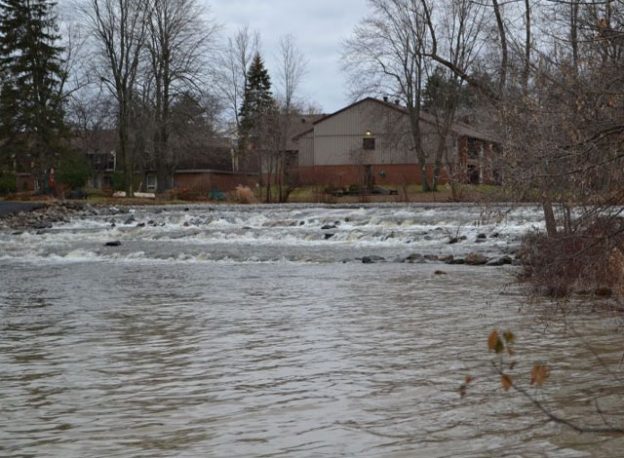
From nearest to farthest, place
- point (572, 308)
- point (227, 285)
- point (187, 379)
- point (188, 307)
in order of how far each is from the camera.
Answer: point (187, 379) < point (572, 308) < point (188, 307) < point (227, 285)

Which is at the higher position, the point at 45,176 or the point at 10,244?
the point at 45,176

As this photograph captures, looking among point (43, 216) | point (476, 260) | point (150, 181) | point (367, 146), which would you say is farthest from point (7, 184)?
point (476, 260)

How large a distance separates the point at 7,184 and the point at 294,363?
50522 mm

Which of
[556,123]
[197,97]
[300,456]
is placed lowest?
[300,456]

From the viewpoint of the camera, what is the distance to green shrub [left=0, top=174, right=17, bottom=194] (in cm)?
5391

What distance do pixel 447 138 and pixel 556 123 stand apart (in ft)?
143

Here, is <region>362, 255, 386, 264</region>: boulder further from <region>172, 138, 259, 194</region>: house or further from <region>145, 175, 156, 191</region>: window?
<region>145, 175, 156, 191</region>: window

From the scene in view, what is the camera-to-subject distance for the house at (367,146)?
51.3 m

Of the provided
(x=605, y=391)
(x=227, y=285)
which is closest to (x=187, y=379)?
(x=605, y=391)

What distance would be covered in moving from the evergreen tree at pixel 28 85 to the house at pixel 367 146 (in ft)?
50.7

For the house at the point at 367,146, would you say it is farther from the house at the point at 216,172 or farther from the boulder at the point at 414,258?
the boulder at the point at 414,258

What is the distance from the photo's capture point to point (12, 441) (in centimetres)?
579

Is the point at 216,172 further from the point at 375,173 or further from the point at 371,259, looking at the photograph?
the point at 371,259

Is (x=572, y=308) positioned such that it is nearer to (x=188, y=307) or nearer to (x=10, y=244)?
(x=188, y=307)
